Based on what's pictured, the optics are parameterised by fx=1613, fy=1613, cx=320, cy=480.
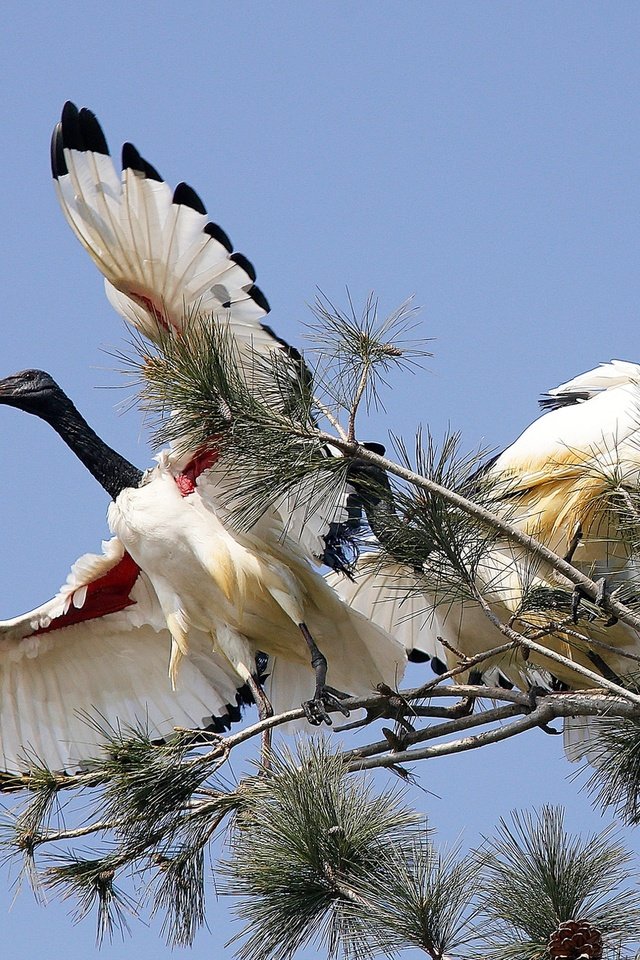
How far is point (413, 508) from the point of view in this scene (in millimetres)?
4230

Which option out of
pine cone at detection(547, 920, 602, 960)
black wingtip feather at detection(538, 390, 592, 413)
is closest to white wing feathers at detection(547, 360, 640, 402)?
black wingtip feather at detection(538, 390, 592, 413)

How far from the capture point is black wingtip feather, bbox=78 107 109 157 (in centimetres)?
554

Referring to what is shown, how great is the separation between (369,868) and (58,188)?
2.68 meters

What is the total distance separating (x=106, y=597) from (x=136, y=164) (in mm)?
2353

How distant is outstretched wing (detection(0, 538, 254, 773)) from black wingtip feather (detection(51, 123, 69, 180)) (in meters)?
2.14

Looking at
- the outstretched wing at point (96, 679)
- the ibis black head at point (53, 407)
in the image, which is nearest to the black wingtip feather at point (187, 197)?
the ibis black head at point (53, 407)

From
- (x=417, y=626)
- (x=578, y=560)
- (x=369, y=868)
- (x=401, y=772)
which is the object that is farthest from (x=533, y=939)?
(x=417, y=626)

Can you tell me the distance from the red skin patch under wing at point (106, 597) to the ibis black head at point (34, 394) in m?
0.75

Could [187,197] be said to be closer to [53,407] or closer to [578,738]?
[53,407]

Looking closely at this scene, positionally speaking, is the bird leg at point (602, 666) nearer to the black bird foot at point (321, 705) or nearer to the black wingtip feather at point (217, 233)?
the black bird foot at point (321, 705)

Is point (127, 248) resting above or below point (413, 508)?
above

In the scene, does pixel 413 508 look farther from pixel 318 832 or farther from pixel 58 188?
pixel 58 188

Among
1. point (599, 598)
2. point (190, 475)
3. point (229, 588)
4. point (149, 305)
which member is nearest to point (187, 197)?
point (149, 305)

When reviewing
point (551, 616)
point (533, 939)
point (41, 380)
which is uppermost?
point (41, 380)
